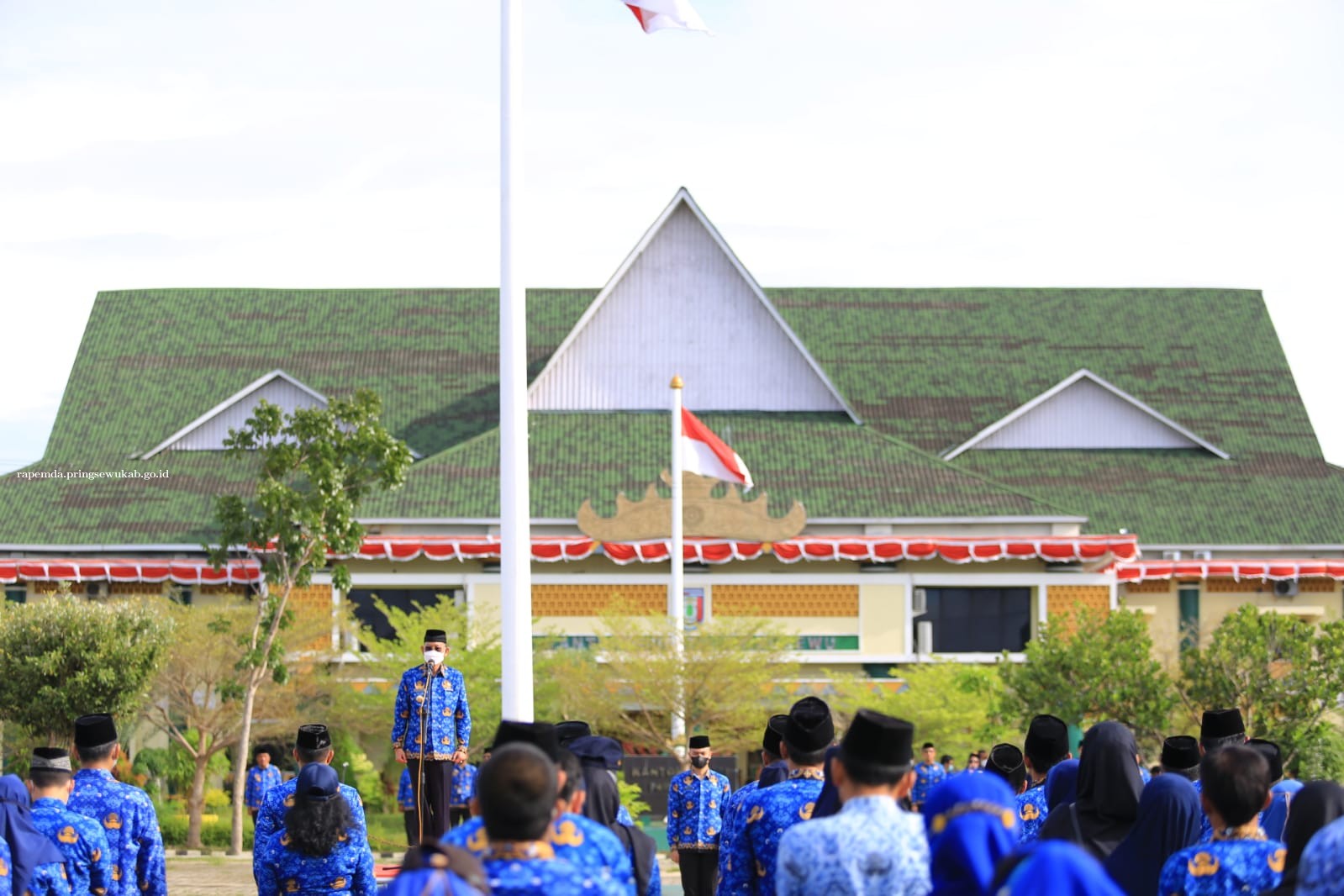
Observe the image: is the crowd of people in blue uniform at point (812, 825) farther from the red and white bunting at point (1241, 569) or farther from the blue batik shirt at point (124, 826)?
the red and white bunting at point (1241, 569)

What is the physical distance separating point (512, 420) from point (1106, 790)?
794cm

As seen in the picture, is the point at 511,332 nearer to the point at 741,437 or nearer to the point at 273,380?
the point at 741,437

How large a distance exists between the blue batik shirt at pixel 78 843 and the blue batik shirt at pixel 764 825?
3.26 metres

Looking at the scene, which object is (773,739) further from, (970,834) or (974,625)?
(974,625)

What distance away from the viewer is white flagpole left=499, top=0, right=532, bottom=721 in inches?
573

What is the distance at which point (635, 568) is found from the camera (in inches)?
1480

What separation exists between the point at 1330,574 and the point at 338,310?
86.8 feet

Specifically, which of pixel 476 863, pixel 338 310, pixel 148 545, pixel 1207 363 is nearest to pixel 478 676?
pixel 148 545

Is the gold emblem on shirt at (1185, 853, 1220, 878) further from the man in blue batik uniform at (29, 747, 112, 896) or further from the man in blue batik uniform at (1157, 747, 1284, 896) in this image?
the man in blue batik uniform at (29, 747, 112, 896)

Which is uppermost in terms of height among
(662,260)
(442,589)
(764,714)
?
(662,260)

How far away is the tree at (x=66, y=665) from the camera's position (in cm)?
2825

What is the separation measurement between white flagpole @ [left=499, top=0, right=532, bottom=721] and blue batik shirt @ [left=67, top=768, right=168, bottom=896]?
508 cm

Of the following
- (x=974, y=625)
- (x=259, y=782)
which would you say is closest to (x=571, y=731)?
(x=259, y=782)

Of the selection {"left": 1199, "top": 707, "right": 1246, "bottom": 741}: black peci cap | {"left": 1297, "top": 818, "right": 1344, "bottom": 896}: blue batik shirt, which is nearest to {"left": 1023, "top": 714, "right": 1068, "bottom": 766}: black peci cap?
{"left": 1199, "top": 707, "right": 1246, "bottom": 741}: black peci cap
